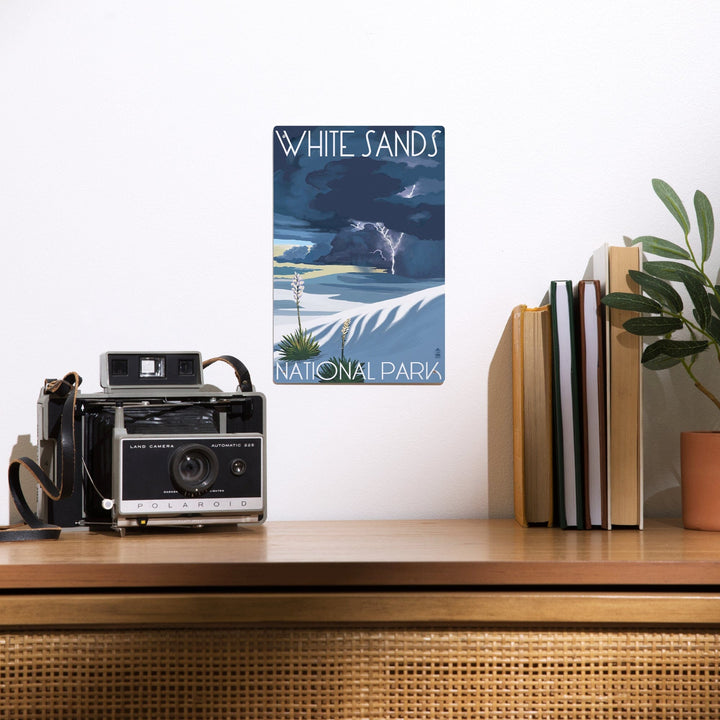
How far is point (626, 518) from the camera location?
44.4 inches

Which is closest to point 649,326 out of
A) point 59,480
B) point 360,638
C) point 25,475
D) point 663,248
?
point 663,248

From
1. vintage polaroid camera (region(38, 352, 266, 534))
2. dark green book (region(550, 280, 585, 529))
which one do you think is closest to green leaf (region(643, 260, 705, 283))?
dark green book (region(550, 280, 585, 529))

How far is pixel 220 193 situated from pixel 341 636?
79 centimetres

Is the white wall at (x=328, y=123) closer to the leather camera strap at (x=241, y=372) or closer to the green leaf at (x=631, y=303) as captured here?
the leather camera strap at (x=241, y=372)

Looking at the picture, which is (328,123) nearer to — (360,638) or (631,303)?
(631,303)

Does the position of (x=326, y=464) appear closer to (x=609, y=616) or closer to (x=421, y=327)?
(x=421, y=327)

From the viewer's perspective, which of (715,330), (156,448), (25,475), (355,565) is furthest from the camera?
(25,475)

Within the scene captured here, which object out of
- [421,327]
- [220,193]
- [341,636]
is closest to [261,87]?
[220,193]

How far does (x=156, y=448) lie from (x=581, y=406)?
64 cm

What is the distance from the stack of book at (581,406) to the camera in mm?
1127

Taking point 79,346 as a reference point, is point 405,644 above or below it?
below

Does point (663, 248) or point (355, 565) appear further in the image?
point (663, 248)

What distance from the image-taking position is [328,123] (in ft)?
4.34

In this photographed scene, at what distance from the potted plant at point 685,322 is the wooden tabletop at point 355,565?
0.40 ft
